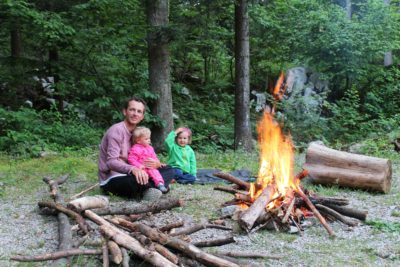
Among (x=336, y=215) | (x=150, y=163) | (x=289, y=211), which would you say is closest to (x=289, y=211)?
(x=289, y=211)

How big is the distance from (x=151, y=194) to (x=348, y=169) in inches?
135

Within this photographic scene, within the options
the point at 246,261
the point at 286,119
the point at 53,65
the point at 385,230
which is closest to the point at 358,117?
the point at 286,119

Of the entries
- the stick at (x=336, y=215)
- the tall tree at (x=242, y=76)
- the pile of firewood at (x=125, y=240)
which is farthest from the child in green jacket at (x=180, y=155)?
the tall tree at (x=242, y=76)

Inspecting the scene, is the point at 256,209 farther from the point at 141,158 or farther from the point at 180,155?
the point at 180,155

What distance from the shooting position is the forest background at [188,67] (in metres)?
10.9

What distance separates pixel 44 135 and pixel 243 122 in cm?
527

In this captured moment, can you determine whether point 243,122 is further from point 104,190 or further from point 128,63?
point 104,190

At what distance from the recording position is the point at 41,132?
36.7 feet

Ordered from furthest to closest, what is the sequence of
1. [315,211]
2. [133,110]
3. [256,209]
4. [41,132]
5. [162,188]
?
1. [41,132]
2. [162,188]
3. [133,110]
4. [315,211]
5. [256,209]

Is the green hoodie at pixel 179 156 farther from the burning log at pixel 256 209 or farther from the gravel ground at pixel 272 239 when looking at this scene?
the burning log at pixel 256 209

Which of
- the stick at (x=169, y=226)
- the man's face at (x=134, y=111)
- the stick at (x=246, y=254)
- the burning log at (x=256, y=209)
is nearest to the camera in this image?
the stick at (x=246, y=254)

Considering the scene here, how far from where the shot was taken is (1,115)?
35.2 ft

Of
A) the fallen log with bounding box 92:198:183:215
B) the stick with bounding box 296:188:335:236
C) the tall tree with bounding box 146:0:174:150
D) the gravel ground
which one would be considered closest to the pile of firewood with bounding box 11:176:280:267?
the fallen log with bounding box 92:198:183:215

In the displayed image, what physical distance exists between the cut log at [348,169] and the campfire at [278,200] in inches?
57.0
